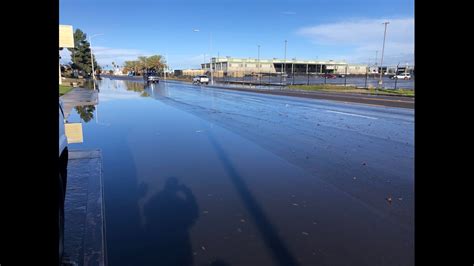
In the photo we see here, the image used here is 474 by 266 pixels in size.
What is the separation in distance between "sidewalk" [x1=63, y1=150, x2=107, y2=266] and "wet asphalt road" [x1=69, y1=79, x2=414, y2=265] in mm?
147

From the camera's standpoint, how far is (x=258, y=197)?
20.2 ft

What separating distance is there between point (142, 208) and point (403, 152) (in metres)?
7.02

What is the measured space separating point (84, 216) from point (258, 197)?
8.64 ft

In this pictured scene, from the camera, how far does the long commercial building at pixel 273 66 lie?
135125 millimetres

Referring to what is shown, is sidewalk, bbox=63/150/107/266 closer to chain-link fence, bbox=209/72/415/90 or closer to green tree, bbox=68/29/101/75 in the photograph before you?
chain-link fence, bbox=209/72/415/90

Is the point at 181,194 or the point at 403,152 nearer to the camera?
the point at 181,194

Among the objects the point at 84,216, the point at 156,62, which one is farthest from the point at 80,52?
the point at 84,216

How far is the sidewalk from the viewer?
4.11m

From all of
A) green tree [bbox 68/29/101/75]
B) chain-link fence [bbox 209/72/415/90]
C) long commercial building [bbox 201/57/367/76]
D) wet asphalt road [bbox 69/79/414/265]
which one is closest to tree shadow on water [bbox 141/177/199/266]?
wet asphalt road [bbox 69/79/414/265]

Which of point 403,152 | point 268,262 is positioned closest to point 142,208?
point 268,262

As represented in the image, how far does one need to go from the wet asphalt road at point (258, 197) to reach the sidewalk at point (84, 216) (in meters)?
0.15
